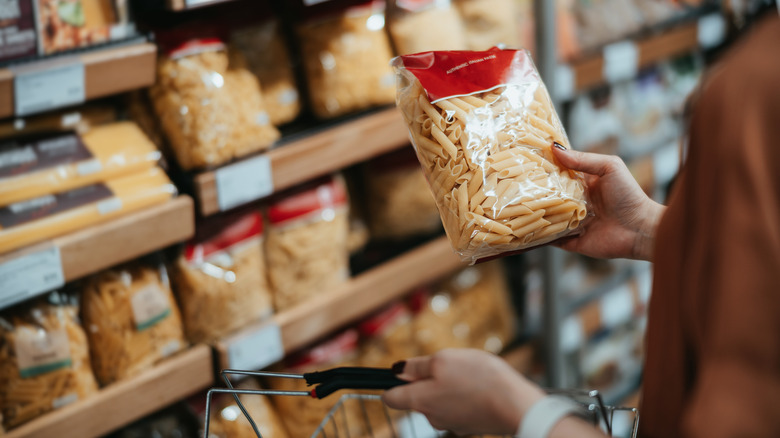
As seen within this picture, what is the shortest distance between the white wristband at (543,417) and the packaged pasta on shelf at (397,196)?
113 centimetres

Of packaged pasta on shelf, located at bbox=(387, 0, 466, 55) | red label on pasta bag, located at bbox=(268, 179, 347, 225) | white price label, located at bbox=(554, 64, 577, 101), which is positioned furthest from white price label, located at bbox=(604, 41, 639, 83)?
red label on pasta bag, located at bbox=(268, 179, 347, 225)

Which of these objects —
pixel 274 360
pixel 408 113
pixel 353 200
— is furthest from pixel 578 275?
pixel 408 113

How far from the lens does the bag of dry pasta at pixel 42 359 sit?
3.90 ft

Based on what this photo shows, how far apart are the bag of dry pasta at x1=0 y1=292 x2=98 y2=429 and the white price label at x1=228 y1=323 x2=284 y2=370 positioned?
285 millimetres

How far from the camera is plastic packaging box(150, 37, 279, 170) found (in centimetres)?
133

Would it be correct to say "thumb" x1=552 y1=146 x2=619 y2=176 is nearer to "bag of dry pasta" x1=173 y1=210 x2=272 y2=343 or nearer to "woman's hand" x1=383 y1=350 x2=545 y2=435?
"woman's hand" x1=383 y1=350 x2=545 y2=435

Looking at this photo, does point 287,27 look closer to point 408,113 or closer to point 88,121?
point 88,121

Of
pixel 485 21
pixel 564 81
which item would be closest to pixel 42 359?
pixel 485 21

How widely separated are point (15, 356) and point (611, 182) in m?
1.06

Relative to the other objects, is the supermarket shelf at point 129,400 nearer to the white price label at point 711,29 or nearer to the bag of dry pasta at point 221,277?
the bag of dry pasta at point 221,277

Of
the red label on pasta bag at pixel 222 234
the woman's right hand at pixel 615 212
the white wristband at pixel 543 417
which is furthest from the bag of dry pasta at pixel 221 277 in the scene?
the white wristband at pixel 543 417

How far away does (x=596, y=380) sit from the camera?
2.53 meters

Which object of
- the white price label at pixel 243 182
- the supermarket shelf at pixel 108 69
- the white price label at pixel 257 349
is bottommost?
the white price label at pixel 257 349

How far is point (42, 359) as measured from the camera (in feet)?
4.00
